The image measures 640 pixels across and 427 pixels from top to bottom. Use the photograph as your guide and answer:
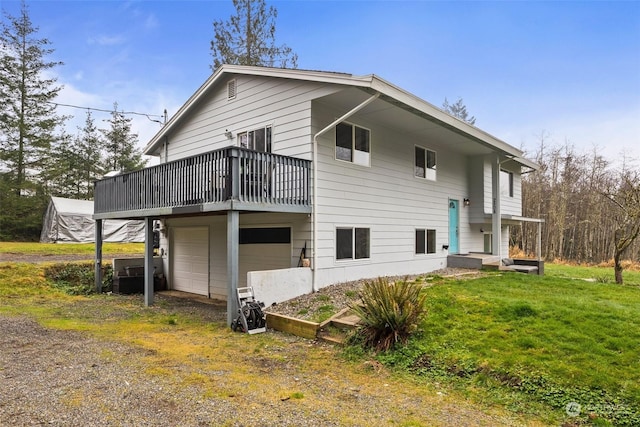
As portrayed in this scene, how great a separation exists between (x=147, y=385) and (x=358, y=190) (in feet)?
21.6

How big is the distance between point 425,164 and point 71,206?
1928 centimetres

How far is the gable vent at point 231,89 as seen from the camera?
10461 mm

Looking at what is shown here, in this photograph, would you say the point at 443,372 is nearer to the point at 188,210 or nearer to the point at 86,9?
the point at 188,210

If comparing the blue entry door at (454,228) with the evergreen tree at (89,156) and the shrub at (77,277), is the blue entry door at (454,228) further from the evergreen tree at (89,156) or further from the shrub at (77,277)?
the evergreen tree at (89,156)

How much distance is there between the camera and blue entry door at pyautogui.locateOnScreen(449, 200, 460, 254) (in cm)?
1334

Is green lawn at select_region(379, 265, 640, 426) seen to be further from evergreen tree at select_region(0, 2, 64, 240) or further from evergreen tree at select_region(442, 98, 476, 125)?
evergreen tree at select_region(442, 98, 476, 125)

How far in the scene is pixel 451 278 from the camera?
396 inches

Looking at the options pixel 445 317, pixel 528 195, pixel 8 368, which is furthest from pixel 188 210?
pixel 528 195

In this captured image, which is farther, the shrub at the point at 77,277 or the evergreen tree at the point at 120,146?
the evergreen tree at the point at 120,146

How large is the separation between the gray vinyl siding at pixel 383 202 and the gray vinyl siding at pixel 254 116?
0.46 m

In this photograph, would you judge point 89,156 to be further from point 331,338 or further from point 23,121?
point 331,338

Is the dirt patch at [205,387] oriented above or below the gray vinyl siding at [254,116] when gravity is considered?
below

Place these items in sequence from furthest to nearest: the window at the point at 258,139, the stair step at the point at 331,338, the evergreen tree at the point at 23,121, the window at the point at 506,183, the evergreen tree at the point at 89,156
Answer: the evergreen tree at the point at 89,156
the evergreen tree at the point at 23,121
the window at the point at 506,183
the window at the point at 258,139
the stair step at the point at 331,338

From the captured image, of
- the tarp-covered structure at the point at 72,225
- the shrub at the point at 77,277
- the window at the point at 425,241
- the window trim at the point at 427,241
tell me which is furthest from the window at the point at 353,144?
the tarp-covered structure at the point at 72,225
